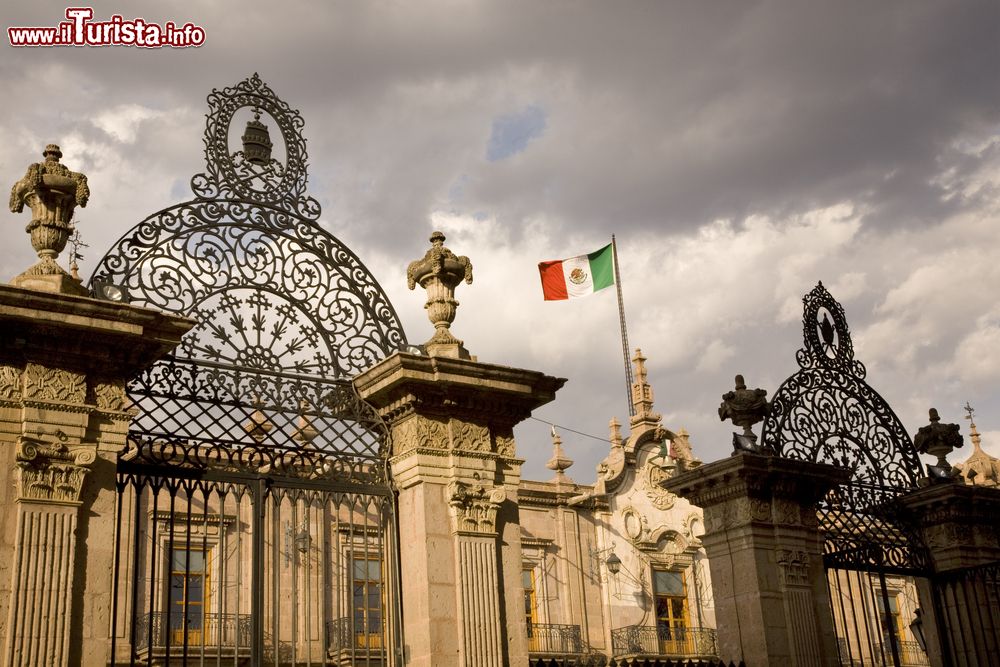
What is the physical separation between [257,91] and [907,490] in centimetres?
945

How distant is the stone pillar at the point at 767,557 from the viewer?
12969 millimetres

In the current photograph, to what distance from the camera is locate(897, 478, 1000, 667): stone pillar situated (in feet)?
49.2

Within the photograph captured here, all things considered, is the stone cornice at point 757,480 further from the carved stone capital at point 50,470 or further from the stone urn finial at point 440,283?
the carved stone capital at point 50,470

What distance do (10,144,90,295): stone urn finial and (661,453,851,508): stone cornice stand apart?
713cm

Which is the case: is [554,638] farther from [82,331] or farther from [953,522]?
[82,331]

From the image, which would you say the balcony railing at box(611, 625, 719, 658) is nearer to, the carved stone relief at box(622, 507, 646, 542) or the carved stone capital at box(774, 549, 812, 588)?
the carved stone relief at box(622, 507, 646, 542)

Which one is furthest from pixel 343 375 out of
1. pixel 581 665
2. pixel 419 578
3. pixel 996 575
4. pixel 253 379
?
pixel 996 575

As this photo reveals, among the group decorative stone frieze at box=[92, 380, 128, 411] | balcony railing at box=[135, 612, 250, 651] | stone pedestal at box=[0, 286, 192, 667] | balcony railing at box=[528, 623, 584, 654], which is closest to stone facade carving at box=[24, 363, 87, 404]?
stone pedestal at box=[0, 286, 192, 667]

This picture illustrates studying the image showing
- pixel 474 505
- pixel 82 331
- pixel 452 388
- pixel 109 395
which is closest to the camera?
pixel 82 331

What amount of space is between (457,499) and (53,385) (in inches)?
142

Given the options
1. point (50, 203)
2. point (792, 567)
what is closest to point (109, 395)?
point (50, 203)

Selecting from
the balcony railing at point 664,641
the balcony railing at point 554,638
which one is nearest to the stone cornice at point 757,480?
the balcony railing at point 554,638

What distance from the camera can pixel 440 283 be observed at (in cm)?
1169

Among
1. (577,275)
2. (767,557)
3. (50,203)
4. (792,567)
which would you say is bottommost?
(792,567)
